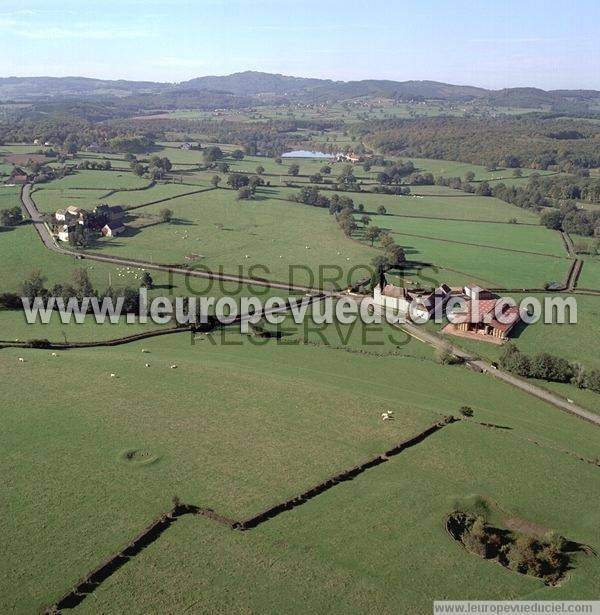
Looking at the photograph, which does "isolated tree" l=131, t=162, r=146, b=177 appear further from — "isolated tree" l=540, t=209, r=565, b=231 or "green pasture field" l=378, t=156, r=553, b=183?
"isolated tree" l=540, t=209, r=565, b=231

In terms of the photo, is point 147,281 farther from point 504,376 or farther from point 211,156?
point 211,156

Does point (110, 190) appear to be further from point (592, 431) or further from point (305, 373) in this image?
point (592, 431)

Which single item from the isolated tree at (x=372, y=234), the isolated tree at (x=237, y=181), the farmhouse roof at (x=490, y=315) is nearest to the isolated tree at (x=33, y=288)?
the farmhouse roof at (x=490, y=315)

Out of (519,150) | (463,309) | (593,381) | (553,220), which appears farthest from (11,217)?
(519,150)

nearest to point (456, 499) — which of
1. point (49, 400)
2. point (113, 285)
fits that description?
point (49, 400)

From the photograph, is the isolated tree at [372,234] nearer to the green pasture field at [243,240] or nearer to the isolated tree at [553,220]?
the green pasture field at [243,240]

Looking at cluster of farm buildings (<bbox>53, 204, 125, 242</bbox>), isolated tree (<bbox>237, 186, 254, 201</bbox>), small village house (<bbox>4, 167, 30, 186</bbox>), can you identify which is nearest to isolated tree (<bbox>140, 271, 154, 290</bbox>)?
cluster of farm buildings (<bbox>53, 204, 125, 242</bbox>)
